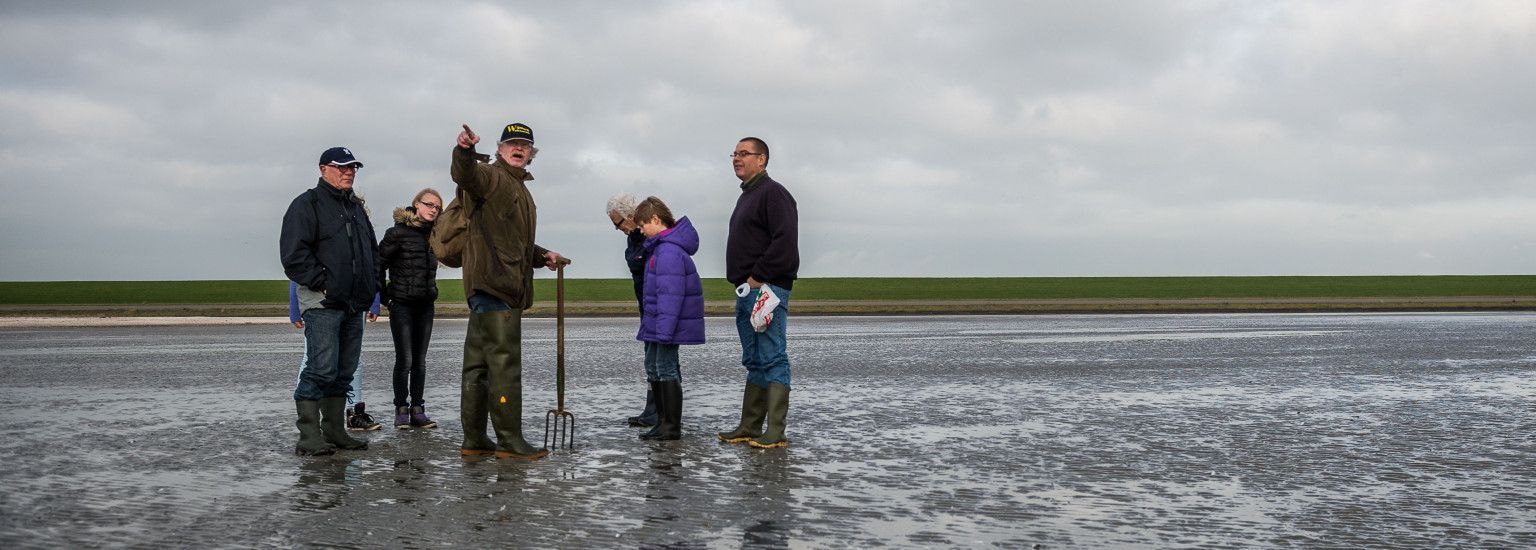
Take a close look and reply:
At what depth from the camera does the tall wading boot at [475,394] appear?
26.8 ft

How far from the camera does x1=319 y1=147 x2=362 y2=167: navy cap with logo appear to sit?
8.38 metres

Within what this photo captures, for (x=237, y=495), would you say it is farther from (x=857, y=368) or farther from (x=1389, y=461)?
(x=857, y=368)

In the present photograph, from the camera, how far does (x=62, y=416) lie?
1039cm

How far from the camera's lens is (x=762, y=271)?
8.69m

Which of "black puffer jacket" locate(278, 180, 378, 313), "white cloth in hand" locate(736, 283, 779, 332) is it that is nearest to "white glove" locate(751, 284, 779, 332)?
"white cloth in hand" locate(736, 283, 779, 332)

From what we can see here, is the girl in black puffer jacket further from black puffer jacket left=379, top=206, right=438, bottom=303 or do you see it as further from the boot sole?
the boot sole

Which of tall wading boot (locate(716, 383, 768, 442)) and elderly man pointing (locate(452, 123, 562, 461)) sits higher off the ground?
elderly man pointing (locate(452, 123, 562, 461))

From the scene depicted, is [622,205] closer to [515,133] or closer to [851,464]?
[515,133]

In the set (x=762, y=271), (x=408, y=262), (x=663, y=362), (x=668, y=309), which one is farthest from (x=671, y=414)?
(x=408, y=262)

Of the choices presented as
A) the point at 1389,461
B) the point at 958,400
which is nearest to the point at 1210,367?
the point at 958,400

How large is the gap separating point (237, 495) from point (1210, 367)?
11.7m

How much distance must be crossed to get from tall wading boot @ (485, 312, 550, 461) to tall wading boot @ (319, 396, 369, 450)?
3.45 feet

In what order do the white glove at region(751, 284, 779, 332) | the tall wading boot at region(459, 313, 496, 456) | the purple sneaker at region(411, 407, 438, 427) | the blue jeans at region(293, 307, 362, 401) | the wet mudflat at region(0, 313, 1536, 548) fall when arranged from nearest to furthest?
the wet mudflat at region(0, 313, 1536, 548)
the tall wading boot at region(459, 313, 496, 456)
the blue jeans at region(293, 307, 362, 401)
the white glove at region(751, 284, 779, 332)
the purple sneaker at region(411, 407, 438, 427)

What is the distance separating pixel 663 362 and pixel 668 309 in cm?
39
